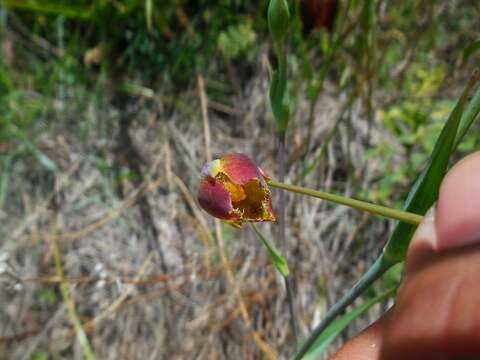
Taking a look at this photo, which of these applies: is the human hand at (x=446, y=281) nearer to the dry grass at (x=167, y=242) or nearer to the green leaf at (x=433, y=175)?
the green leaf at (x=433, y=175)

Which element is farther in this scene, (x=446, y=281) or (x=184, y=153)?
(x=184, y=153)

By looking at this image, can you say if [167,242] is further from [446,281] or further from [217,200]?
[446,281]

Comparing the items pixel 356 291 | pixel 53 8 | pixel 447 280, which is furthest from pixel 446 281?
pixel 53 8

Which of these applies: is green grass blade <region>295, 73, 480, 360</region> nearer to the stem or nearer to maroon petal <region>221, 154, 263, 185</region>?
the stem

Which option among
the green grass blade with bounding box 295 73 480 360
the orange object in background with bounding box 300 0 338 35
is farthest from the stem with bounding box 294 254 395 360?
the orange object in background with bounding box 300 0 338 35

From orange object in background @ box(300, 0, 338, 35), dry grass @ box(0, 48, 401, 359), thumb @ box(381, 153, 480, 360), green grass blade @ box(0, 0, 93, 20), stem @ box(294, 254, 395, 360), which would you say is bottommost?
dry grass @ box(0, 48, 401, 359)

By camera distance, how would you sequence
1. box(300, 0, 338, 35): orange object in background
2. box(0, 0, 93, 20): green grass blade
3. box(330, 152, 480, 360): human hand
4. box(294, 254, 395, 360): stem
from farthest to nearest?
box(0, 0, 93, 20): green grass blade < box(300, 0, 338, 35): orange object in background < box(294, 254, 395, 360): stem < box(330, 152, 480, 360): human hand

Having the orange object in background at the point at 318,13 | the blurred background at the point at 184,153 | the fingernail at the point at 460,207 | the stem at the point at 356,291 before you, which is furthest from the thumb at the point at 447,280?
the orange object in background at the point at 318,13
